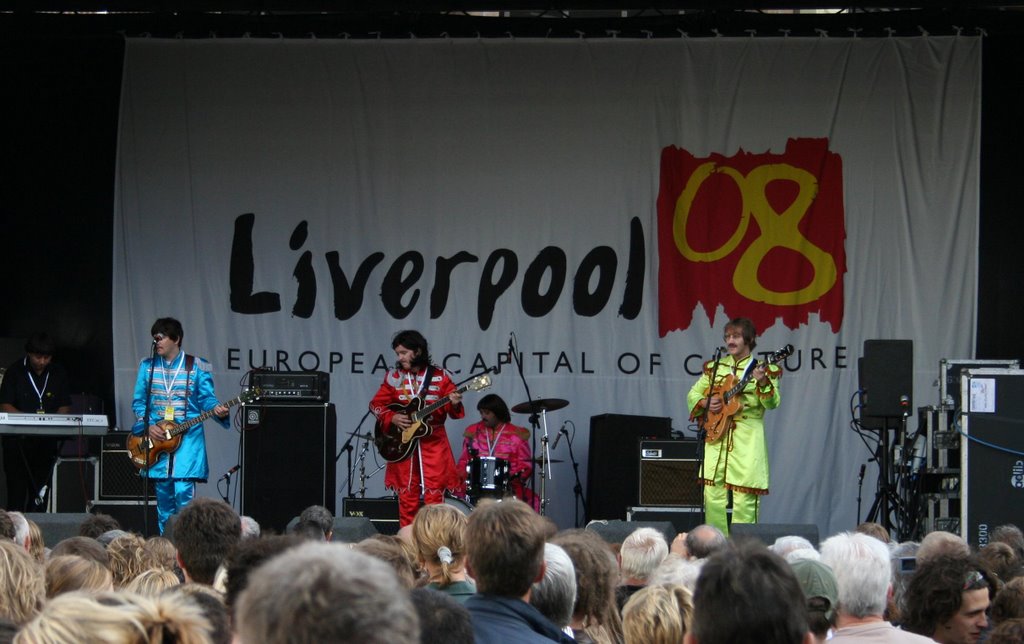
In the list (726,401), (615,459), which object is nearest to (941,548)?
(726,401)

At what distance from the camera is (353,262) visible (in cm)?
1175

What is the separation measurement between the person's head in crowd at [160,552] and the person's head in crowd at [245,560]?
1650mm

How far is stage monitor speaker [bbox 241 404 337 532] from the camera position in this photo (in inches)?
382

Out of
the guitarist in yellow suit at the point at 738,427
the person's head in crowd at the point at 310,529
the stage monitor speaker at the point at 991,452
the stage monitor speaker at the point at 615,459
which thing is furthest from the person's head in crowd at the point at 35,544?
the stage monitor speaker at the point at 615,459

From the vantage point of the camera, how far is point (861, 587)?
3.32 m

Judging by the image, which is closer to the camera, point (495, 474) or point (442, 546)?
point (442, 546)

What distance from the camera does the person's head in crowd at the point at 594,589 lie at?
3.71 meters

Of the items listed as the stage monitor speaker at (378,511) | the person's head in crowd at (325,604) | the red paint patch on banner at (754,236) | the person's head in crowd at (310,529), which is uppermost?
the red paint patch on banner at (754,236)

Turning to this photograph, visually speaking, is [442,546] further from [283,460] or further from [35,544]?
[283,460]

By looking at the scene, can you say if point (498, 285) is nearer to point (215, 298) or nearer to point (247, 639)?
point (215, 298)

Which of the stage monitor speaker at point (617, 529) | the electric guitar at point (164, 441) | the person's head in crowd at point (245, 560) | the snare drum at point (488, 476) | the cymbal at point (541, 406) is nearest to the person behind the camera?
the person's head in crowd at point (245, 560)

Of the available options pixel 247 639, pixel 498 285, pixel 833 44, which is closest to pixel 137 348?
pixel 498 285

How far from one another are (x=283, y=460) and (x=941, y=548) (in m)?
6.45

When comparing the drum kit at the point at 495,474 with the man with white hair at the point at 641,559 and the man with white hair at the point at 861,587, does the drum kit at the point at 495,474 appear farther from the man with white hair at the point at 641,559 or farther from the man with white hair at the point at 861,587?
the man with white hair at the point at 861,587
